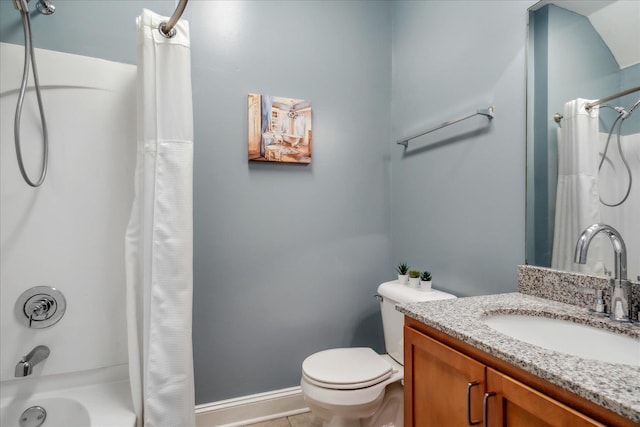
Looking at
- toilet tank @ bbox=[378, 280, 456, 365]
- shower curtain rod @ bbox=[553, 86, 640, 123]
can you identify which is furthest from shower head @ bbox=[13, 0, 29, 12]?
shower curtain rod @ bbox=[553, 86, 640, 123]

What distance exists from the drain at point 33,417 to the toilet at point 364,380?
1034mm

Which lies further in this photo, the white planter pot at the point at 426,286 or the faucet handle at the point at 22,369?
the white planter pot at the point at 426,286

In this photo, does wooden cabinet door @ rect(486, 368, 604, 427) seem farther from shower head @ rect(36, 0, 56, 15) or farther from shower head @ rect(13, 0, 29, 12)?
shower head @ rect(36, 0, 56, 15)

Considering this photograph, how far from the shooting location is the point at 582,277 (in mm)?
993

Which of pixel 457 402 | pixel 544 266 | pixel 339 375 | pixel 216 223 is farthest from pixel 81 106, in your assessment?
pixel 544 266

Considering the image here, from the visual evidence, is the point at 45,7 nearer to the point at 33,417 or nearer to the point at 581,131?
the point at 33,417

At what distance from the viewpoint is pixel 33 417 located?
1.22 m

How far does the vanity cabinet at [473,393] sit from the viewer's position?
571mm

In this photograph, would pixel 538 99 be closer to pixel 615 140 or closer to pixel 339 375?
pixel 615 140

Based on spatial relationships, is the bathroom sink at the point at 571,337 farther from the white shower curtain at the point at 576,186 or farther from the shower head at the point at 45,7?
the shower head at the point at 45,7

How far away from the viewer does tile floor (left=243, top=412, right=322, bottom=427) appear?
5.57 ft

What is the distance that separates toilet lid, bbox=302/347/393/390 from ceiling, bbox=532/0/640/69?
4.60 feet

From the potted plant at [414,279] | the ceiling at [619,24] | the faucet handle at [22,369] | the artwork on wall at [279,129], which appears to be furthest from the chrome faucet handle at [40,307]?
the ceiling at [619,24]

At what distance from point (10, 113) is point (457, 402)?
6.37 feet
